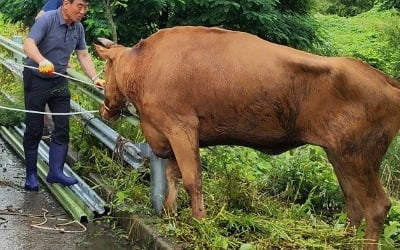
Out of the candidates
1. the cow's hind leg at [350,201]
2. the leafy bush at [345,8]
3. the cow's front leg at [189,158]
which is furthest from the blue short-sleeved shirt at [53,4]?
the leafy bush at [345,8]

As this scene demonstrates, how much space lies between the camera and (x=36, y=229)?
647 cm

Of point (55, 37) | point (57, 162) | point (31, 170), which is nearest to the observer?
point (55, 37)

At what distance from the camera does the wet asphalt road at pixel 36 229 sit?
241 inches

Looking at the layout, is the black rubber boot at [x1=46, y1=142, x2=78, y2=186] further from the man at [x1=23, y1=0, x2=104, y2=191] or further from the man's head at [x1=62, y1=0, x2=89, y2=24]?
the man's head at [x1=62, y1=0, x2=89, y2=24]

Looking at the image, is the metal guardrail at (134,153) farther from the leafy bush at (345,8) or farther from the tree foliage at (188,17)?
the leafy bush at (345,8)

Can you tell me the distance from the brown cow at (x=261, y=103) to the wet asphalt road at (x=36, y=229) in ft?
3.26

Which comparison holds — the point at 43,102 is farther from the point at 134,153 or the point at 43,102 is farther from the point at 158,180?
the point at 158,180

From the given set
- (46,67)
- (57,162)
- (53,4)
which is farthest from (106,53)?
(53,4)

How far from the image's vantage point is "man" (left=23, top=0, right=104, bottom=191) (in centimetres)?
703

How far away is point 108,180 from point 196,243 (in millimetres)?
1840

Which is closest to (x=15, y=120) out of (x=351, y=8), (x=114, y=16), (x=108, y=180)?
(x=108, y=180)

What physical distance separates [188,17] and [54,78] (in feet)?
22.4

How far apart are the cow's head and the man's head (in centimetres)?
85

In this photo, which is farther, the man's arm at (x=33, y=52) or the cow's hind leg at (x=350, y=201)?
the man's arm at (x=33, y=52)
